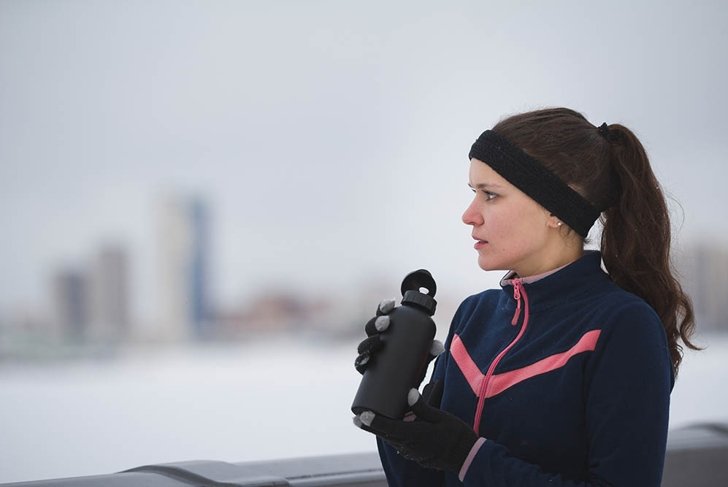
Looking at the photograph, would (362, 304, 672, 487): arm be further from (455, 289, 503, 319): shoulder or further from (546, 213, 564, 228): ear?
(455, 289, 503, 319): shoulder

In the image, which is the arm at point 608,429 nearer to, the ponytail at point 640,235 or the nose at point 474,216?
the ponytail at point 640,235

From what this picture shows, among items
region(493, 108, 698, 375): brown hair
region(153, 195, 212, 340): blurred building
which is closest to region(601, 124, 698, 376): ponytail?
region(493, 108, 698, 375): brown hair

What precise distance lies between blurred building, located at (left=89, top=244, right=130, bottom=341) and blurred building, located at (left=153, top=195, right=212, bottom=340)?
11 cm

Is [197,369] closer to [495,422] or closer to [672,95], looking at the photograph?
[495,422]

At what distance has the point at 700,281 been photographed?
3232 millimetres

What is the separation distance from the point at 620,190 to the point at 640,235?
3.0 inches

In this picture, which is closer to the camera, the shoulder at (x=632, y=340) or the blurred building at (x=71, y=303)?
the shoulder at (x=632, y=340)

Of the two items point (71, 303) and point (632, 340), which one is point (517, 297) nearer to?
point (632, 340)

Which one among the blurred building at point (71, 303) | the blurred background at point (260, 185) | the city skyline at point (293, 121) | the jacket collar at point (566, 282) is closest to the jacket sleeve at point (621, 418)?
the jacket collar at point (566, 282)

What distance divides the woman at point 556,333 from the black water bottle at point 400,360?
2cm

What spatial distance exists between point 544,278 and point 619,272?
13 centimetres

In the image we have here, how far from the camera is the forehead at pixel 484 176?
1.24 m

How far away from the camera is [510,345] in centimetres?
127

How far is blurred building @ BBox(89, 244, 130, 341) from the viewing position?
104 inches
